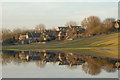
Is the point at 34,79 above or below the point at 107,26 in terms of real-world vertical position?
below

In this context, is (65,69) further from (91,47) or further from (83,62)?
(91,47)

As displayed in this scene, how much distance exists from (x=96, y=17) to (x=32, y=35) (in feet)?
200

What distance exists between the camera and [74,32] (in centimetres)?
14712

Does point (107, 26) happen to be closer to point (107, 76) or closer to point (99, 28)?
point (99, 28)

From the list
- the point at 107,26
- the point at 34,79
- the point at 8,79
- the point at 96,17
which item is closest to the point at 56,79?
the point at 34,79

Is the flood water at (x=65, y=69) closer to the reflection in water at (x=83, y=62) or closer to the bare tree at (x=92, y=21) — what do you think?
the reflection in water at (x=83, y=62)

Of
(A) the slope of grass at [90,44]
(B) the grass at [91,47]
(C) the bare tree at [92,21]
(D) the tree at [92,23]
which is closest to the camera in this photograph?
(B) the grass at [91,47]

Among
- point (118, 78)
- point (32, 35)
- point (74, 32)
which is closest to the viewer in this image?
point (118, 78)

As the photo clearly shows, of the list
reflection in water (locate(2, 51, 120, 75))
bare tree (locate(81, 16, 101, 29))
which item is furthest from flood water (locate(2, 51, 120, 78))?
bare tree (locate(81, 16, 101, 29))

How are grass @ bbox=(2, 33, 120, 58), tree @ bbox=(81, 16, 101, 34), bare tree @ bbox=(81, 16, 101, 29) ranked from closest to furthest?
1. grass @ bbox=(2, 33, 120, 58)
2. tree @ bbox=(81, 16, 101, 34)
3. bare tree @ bbox=(81, 16, 101, 29)

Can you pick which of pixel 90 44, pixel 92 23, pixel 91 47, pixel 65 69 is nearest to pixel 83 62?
pixel 65 69

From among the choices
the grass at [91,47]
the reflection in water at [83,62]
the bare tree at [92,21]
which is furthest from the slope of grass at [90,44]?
the bare tree at [92,21]

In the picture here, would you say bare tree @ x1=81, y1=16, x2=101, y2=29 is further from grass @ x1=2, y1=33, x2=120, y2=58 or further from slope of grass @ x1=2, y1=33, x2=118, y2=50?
grass @ x1=2, y1=33, x2=120, y2=58

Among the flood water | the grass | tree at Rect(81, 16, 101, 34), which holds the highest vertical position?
tree at Rect(81, 16, 101, 34)
